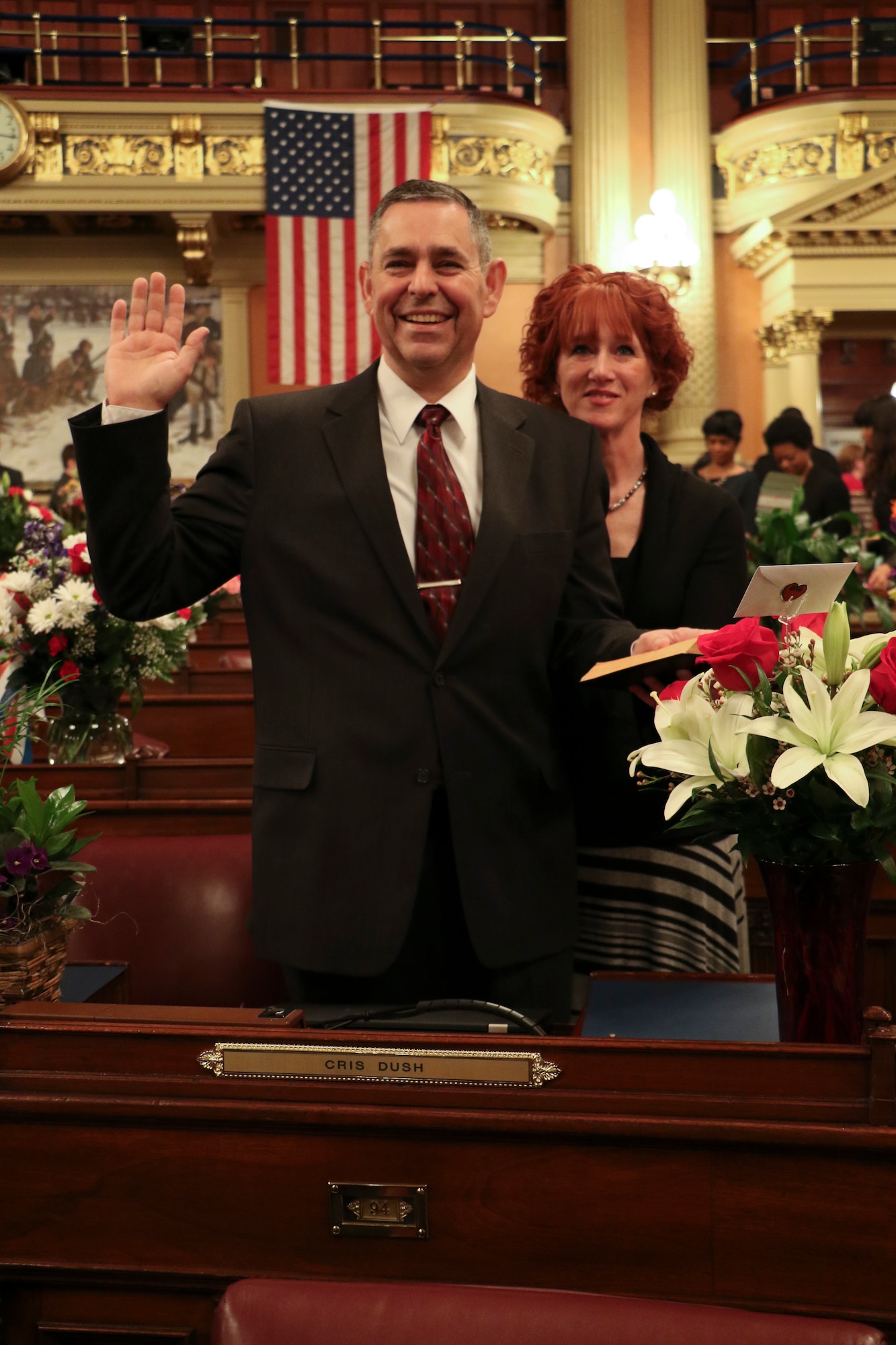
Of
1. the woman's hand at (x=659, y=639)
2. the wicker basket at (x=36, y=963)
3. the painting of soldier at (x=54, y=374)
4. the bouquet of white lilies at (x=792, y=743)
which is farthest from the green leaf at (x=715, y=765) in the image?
the painting of soldier at (x=54, y=374)

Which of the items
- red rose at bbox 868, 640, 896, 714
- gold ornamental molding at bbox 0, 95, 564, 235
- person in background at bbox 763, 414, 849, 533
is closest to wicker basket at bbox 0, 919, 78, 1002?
red rose at bbox 868, 640, 896, 714

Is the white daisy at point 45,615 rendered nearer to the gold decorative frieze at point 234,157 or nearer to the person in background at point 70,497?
the person in background at point 70,497

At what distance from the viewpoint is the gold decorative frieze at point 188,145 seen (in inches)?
388

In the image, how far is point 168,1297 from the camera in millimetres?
1104

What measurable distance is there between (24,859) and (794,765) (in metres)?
0.79

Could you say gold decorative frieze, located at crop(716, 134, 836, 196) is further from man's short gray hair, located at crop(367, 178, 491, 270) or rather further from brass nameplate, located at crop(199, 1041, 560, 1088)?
brass nameplate, located at crop(199, 1041, 560, 1088)

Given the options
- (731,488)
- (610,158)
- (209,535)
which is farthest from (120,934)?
(610,158)

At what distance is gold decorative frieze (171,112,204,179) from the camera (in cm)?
985

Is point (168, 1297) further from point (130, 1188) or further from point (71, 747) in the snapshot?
point (71, 747)

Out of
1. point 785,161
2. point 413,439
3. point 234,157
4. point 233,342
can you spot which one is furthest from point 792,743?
point 785,161

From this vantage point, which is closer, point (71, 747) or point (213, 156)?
point (71, 747)

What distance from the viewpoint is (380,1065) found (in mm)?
1111

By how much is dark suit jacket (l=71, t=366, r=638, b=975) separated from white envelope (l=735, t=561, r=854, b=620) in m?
0.35

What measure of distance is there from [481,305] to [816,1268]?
3.87 feet
